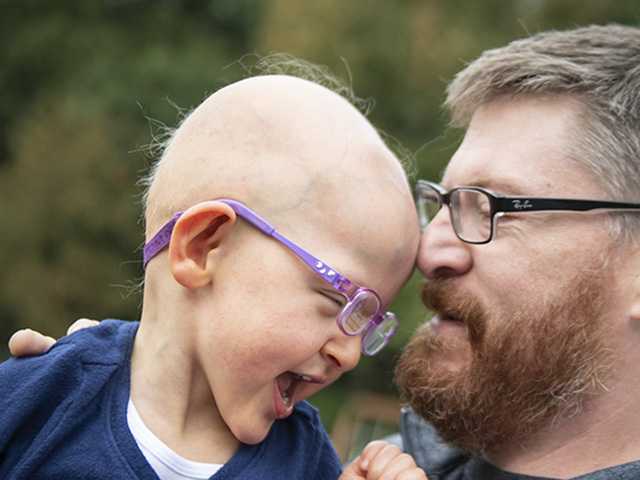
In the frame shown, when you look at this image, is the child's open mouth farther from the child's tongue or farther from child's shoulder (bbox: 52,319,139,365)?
child's shoulder (bbox: 52,319,139,365)

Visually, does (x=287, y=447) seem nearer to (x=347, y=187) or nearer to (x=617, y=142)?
(x=347, y=187)

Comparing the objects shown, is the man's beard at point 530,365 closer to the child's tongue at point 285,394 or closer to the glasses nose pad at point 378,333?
the glasses nose pad at point 378,333

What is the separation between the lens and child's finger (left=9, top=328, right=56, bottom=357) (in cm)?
236

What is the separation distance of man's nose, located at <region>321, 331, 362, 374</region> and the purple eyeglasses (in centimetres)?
2

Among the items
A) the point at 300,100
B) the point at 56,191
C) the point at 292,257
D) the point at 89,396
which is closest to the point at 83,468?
the point at 89,396

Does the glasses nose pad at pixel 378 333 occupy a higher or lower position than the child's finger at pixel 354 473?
higher

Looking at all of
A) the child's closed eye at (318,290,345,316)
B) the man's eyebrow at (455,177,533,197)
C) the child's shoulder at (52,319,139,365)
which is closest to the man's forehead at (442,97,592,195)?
the man's eyebrow at (455,177,533,197)

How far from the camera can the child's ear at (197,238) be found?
2277 mm

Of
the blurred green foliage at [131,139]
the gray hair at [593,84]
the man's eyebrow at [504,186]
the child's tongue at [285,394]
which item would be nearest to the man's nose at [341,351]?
the child's tongue at [285,394]

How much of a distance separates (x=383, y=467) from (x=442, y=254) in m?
0.71

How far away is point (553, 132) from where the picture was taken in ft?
9.59

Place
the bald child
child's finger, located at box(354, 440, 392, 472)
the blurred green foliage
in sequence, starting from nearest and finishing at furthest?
the bald child < child's finger, located at box(354, 440, 392, 472) < the blurred green foliage

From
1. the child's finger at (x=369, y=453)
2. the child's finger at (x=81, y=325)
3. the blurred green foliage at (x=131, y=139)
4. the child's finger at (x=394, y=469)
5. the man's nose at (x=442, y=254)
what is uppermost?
the man's nose at (x=442, y=254)

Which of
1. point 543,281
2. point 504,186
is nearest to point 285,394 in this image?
point 543,281
